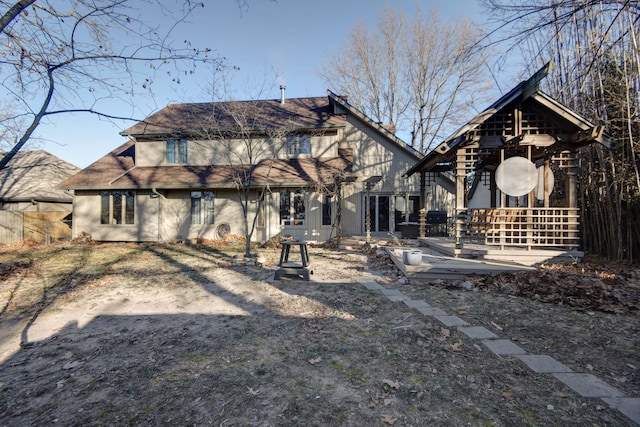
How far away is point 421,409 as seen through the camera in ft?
8.10

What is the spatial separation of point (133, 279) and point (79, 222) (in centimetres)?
1006

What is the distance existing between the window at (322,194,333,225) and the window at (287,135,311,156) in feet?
8.69

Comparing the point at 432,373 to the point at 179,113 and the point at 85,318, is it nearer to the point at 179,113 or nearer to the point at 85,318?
the point at 85,318

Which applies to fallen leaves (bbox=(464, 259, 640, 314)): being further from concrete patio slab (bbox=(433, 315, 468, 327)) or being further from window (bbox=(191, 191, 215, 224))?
window (bbox=(191, 191, 215, 224))

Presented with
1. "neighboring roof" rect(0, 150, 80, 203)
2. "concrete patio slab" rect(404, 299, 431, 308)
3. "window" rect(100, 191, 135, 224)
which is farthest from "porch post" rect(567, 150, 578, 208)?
"neighboring roof" rect(0, 150, 80, 203)

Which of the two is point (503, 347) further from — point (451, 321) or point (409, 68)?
point (409, 68)

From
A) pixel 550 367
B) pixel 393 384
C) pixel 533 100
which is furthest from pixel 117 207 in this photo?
pixel 550 367

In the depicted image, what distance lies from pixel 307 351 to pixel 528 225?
6988 millimetres

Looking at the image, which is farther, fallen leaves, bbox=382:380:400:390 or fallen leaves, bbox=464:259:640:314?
Result: fallen leaves, bbox=464:259:640:314

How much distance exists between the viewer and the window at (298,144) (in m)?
15.2

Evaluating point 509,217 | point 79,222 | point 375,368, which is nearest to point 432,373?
point 375,368

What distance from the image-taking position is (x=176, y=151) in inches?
614

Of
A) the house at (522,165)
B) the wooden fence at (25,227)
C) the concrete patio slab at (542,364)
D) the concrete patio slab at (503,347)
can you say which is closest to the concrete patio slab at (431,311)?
the concrete patio slab at (503,347)

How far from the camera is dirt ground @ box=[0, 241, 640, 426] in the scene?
246 centimetres
